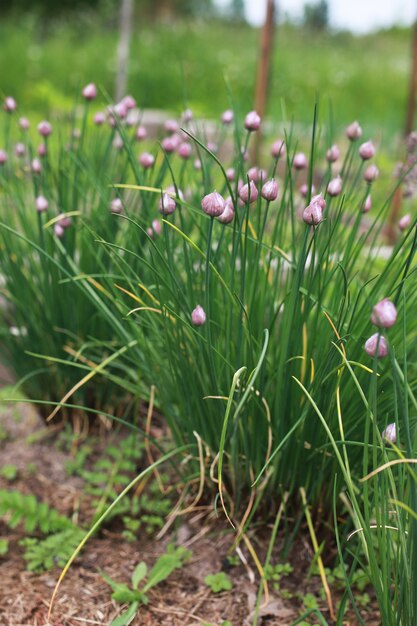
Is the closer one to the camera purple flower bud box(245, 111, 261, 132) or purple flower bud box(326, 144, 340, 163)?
purple flower bud box(245, 111, 261, 132)

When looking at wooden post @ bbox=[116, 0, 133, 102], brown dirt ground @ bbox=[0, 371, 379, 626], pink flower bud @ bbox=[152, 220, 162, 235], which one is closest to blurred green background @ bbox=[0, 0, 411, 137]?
wooden post @ bbox=[116, 0, 133, 102]

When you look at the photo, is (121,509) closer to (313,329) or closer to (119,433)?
(119,433)

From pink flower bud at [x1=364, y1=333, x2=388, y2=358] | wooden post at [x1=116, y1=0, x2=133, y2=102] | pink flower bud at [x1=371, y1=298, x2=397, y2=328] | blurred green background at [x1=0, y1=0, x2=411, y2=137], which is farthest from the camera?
blurred green background at [x1=0, y1=0, x2=411, y2=137]

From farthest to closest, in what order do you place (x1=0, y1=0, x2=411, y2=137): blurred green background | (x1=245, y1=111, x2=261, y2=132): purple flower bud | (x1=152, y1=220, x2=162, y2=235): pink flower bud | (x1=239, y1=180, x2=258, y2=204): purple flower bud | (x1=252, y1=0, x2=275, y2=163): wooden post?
(x1=0, y1=0, x2=411, y2=137): blurred green background, (x1=252, y1=0, x2=275, y2=163): wooden post, (x1=152, y1=220, x2=162, y2=235): pink flower bud, (x1=245, y1=111, x2=261, y2=132): purple flower bud, (x1=239, y1=180, x2=258, y2=204): purple flower bud

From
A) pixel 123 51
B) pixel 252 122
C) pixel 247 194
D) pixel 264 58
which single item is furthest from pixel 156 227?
pixel 123 51

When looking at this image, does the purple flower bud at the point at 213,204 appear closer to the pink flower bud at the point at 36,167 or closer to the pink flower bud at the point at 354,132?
the pink flower bud at the point at 354,132

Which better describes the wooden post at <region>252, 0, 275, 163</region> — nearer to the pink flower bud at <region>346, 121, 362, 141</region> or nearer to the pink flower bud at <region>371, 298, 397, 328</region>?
the pink flower bud at <region>346, 121, 362, 141</region>

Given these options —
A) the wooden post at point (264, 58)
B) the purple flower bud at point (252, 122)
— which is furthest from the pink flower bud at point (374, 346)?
the wooden post at point (264, 58)

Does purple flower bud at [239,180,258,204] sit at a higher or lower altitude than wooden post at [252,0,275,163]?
lower
